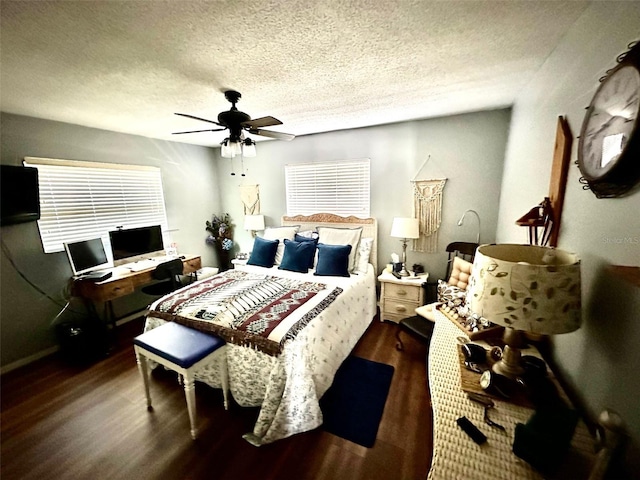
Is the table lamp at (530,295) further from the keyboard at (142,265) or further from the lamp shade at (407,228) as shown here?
the keyboard at (142,265)

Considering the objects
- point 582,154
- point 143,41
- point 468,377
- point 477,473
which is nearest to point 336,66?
point 143,41

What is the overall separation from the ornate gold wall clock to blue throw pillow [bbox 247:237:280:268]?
9.23 feet

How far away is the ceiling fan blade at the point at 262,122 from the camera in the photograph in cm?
177

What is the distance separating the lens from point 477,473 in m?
0.76

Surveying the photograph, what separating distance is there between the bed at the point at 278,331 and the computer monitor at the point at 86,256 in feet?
4.08

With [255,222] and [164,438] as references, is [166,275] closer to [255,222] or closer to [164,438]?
[255,222]

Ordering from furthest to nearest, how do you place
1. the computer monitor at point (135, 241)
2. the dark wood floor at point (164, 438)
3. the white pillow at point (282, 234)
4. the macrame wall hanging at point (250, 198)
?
the macrame wall hanging at point (250, 198) < the white pillow at point (282, 234) < the computer monitor at point (135, 241) < the dark wood floor at point (164, 438)

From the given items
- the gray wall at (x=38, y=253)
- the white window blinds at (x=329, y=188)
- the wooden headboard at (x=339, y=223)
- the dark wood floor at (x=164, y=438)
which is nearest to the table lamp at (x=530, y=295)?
the dark wood floor at (x=164, y=438)

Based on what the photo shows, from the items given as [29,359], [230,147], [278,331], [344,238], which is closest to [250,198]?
[344,238]

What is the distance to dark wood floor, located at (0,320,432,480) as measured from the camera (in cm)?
144

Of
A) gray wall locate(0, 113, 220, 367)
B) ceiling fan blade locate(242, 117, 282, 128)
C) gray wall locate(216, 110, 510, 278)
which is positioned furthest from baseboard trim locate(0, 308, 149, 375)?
gray wall locate(216, 110, 510, 278)

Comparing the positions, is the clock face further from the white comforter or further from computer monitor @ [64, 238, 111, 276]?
computer monitor @ [64, 238, 111, 276]

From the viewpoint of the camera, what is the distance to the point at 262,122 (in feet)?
6.05

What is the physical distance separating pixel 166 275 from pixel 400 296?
9.23 feet
